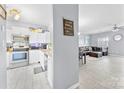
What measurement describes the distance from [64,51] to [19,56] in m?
3.79

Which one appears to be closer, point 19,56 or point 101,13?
point 101,13

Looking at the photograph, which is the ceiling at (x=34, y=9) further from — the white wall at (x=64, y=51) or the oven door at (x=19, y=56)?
the oven door at (x=19, y=56)

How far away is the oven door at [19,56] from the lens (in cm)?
549

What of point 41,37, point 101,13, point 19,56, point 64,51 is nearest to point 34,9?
point 64,51

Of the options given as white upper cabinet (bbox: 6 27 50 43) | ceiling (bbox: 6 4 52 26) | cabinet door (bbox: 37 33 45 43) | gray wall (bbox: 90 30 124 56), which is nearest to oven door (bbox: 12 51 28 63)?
white upper cabinet (bbox: 6 27 50 43)

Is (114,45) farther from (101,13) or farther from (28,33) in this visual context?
(28,33)

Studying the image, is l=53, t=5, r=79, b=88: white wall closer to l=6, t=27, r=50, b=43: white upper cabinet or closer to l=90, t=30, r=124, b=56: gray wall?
l=6, t=27, r=50, b=43: white upper cabinet

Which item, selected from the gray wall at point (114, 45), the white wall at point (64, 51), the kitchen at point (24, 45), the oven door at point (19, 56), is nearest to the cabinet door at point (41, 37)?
the kitchen at point (24, 45)

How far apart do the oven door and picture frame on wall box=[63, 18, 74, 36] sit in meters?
3.64

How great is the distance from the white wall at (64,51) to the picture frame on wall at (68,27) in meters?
0.08

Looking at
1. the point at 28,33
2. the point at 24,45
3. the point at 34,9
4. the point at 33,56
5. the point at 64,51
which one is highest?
the point at 34,9

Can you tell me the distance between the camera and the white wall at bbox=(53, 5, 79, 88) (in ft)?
8.38

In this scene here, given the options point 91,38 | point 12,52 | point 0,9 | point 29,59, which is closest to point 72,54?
point 0,9

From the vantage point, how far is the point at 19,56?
577 centimetres
